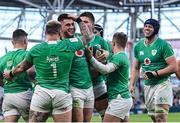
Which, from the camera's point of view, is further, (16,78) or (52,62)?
(16,78)

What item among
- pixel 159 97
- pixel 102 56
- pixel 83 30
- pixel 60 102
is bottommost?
pixel 159 97

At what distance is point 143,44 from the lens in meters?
10.8

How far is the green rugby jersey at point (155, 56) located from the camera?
33.8 ft

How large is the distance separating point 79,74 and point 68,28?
0.79 metres

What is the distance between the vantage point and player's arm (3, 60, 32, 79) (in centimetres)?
848

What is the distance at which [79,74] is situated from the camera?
8.94 meters

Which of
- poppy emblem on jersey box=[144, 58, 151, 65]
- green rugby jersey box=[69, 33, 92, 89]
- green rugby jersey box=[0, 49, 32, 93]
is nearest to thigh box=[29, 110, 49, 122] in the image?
green rugby jersey box=[69, 33, 92, 89]

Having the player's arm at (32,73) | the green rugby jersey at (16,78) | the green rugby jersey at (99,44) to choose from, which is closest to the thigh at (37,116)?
the player's arm at (32,73)

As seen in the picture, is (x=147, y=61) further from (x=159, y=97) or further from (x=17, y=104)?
(x=17, y=104)

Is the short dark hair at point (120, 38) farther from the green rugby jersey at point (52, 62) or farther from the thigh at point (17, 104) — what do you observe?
the thigh at point (17, 104)

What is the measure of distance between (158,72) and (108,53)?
3.77 ft

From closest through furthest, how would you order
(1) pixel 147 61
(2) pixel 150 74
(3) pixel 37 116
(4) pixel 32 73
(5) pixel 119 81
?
(3) pixel 37 116 < (4) pixel 32 73 < (5) pixel 119 81 < (2) pixel 150 74 < (1) pixel 147 61

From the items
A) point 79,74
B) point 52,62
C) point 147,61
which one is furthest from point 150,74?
point 52,62

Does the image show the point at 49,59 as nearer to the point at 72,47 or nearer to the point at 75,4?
the point at 72,47
